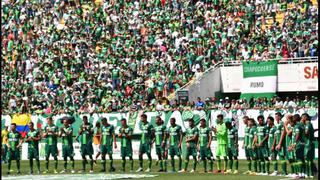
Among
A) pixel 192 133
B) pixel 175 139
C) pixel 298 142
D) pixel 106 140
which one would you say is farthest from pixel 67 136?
pixel 298 142

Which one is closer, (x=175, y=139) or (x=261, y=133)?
(x=261, y=133)

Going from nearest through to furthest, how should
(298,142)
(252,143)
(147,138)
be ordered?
(298,142), (252,143), (147,138)

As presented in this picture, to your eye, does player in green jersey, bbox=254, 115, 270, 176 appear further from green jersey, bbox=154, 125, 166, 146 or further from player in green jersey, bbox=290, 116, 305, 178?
green jersey, bbox=154, 125, 166, 146

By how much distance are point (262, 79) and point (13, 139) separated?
15169mm

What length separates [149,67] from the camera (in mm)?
42562

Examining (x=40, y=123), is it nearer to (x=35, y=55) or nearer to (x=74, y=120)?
(x=74, y=120)

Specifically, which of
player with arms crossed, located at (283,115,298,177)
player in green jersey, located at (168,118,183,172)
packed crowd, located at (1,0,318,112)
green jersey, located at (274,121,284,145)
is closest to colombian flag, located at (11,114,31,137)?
packed crowd, located at (1,0,318,112)

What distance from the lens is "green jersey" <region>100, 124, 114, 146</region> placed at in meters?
26.2

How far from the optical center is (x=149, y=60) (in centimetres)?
4297

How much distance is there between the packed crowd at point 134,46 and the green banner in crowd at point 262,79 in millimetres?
599

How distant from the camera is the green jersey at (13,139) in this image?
2659cm

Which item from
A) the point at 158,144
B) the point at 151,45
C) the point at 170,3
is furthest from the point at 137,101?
the point at 158,144

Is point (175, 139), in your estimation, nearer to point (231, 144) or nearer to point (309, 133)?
point (231, 144)

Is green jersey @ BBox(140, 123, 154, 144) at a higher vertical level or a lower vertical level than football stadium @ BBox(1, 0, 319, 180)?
lower
